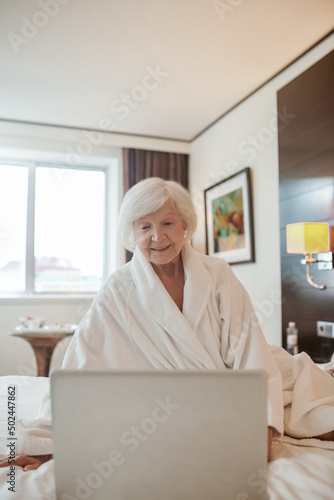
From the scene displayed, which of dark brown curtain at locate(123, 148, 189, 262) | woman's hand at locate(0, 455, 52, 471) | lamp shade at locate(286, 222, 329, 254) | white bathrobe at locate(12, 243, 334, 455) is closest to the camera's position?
woman's hand at locate(0, 455, 52, 471)

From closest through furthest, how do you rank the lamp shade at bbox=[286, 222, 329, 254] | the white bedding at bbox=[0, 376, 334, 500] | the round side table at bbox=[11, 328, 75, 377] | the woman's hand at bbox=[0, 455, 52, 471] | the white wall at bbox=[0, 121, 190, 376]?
the white bedding at bbox=[0, 376, 334, 500] → the woman's hand at bbox=[0, 455, 52, 471] → the lamp shade at bbox=[286, 222, 329, 254] → the round side table at bbox=[11, 328, 75, 377] → the white wall at bbox=[0, 121, 190, 376]

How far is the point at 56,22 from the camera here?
3107 millimetres

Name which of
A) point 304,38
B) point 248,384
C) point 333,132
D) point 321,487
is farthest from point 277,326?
point 248,384

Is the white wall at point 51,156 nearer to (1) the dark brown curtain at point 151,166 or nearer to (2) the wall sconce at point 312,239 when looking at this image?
(1) the dark brown curtain at point 151,166

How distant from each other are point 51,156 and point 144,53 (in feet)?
7.38

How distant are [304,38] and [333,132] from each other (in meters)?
0.79

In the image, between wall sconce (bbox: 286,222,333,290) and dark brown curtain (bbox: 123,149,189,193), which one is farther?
dark brown curtain (bbox: 123,149,189,193)

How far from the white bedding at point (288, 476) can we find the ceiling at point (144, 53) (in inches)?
104

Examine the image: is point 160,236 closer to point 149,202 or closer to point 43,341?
point 149,202

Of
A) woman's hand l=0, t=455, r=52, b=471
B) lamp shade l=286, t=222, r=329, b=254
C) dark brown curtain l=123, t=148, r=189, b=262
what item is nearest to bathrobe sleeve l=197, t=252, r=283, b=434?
woman's hand l=0, t=455, r=52, b=471

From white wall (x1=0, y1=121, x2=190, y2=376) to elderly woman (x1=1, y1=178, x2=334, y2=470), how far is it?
354 centimetres

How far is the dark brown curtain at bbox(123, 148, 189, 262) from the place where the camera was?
5.42 meters

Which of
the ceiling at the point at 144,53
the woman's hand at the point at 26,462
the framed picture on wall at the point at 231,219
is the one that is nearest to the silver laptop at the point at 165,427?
the woman's hand at the point at 26,462

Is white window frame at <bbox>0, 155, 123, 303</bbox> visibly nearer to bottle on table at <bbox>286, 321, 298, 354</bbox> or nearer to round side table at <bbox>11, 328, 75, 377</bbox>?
round side table at <bbox>11, 328, 75, 377</bbox>
